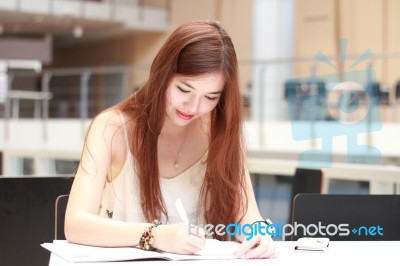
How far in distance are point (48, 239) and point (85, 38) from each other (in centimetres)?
1040

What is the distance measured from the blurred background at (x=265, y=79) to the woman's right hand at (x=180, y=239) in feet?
1.80

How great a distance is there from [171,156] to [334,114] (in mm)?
4761

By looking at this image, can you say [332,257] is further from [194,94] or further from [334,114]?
[334,114]

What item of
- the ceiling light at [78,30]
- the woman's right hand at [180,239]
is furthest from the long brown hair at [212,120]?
the ceiling light at [78,30]

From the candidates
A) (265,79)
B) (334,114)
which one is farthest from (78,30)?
(334,114)

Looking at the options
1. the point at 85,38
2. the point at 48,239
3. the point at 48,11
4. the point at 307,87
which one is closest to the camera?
the point at 48,239

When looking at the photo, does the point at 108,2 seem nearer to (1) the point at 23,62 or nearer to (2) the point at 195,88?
(1) the point at 23,62

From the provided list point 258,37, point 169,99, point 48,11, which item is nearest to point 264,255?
point 169,99

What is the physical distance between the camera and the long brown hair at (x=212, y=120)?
110 centimetres

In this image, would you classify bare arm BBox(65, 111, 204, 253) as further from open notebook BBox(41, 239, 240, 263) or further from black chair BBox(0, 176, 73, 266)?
black chair BBox(0, 176, 73, 266)

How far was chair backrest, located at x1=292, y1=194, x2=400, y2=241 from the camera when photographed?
47.6 inches

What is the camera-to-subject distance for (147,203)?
3.95 feet

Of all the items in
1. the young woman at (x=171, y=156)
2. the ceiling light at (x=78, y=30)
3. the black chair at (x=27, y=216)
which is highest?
the ceiling light at (x=78, y=30)

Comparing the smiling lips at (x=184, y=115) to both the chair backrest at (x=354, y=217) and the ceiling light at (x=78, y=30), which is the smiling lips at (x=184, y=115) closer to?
the chair backrest at (x=354, y=217)
